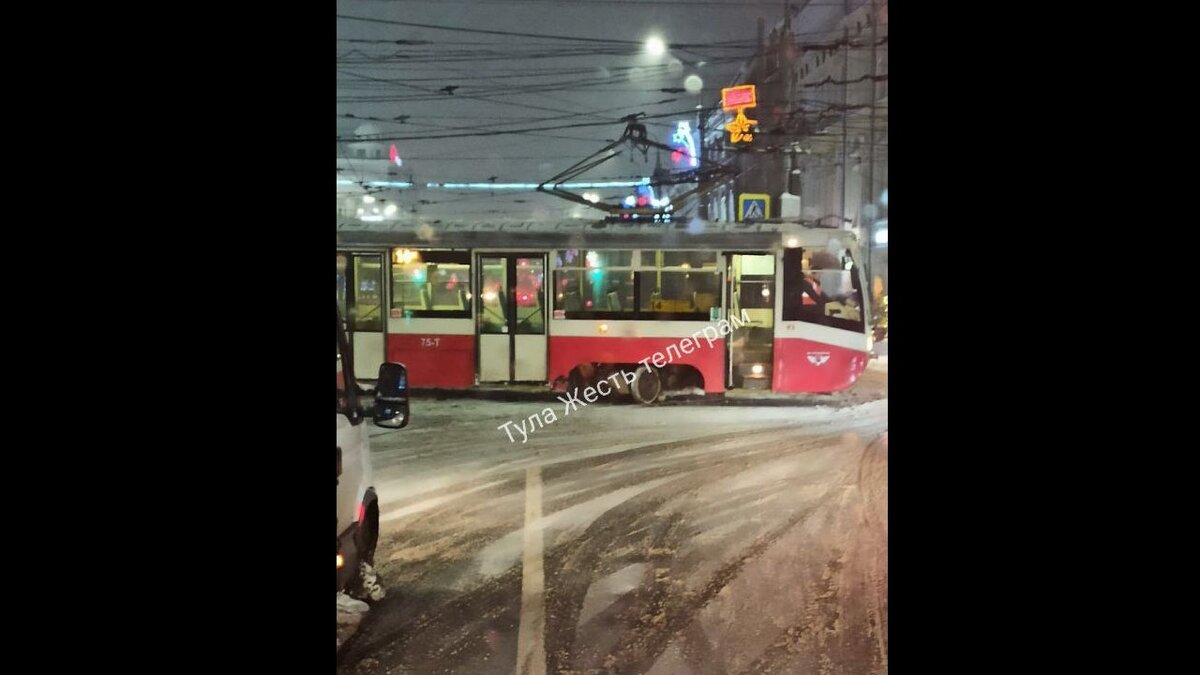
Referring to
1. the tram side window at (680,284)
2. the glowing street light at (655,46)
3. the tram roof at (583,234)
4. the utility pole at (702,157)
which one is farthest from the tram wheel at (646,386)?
the glowing street light at (655,46)

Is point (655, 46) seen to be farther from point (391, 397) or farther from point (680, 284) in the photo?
point (391, 397)

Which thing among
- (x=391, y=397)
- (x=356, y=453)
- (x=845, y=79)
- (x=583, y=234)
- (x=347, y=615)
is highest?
(x=845, y=79)

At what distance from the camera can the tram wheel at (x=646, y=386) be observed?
9.30 ft

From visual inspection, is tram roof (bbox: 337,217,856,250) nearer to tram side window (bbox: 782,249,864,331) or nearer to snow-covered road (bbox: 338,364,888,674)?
tram side window (bbox: 782,249,864,331)

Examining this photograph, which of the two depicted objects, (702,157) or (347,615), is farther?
(702,157)

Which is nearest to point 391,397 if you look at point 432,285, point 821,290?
point 432,285

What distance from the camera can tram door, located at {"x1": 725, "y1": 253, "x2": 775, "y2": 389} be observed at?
293 centimetres

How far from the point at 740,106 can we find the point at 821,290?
5.49 feet

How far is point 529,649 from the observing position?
2.36 meters

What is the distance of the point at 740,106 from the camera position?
8.22 feet

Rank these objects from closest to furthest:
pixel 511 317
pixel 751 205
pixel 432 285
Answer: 1. pixel 751 205
2. pixel 432 285
3. pixel 511 317

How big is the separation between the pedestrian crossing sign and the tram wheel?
2.36 ft
